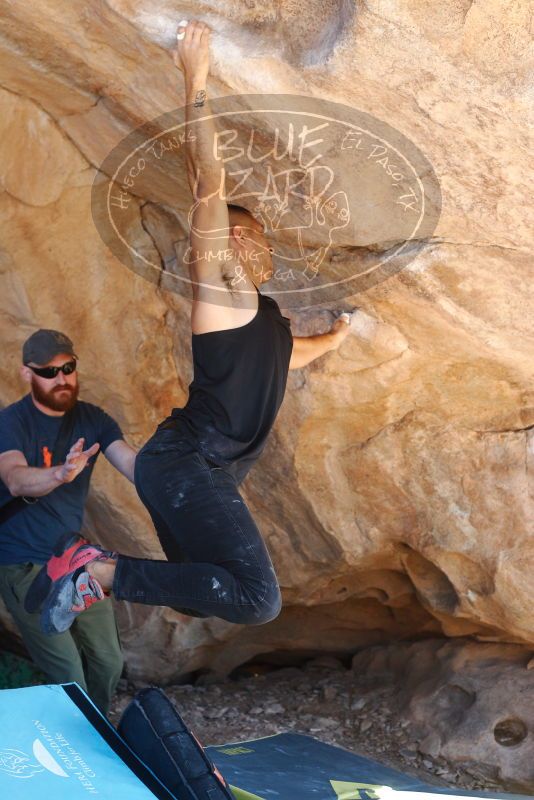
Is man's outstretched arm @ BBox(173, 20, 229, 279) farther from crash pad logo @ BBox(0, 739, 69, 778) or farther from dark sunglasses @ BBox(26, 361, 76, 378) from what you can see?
crash pad logo @ BBox(0, 739, 69, 778)

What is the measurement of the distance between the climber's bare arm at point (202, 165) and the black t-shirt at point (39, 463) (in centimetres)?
100

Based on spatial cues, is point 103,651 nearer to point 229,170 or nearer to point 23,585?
point 23,585

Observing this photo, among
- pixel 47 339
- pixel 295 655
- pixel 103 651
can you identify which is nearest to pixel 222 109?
pixel 47 339

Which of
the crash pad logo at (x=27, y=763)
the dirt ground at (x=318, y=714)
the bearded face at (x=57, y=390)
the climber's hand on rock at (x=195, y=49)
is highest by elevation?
the climber's hand on rock at (x=195, y=49)

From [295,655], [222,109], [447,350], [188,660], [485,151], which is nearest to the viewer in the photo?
[485,151]

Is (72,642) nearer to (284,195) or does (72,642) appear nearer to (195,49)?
(284,195)

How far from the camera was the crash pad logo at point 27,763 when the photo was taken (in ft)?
8.50

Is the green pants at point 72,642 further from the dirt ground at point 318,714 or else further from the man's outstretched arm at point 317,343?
the man's outstretched arm at point 317,343

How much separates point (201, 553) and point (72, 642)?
989mm

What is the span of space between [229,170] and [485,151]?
101 cm

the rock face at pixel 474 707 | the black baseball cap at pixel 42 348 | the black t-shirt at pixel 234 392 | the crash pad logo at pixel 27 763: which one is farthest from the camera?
the rock face at pixel 474 707

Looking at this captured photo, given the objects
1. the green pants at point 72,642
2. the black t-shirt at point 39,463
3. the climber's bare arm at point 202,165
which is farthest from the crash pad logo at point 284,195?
the green pants at point 72,642

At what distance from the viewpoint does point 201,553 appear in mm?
2869

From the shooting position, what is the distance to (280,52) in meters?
2.72
